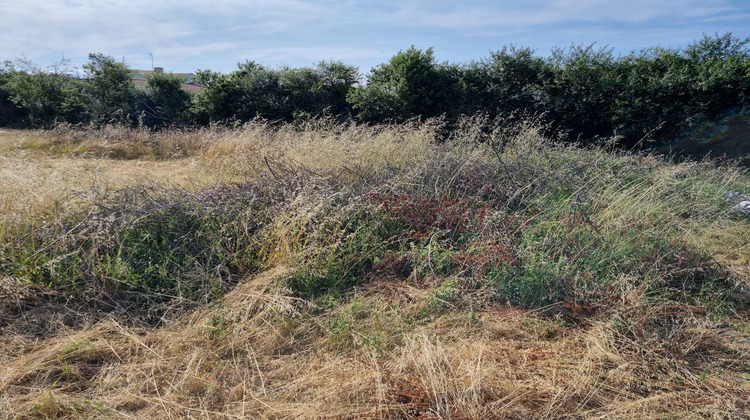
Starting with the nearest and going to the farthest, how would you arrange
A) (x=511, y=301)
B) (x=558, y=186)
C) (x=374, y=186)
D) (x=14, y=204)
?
(x=511, y=301) < (x=14, y=204) < (x=374, y=186) < (x=558, y=186)

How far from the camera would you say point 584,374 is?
235cm

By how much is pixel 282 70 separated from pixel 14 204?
8.76 metres

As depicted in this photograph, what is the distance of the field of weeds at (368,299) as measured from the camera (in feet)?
7.31

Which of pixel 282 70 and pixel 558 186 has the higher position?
pixel 282 70

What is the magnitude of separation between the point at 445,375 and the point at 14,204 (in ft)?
12.8

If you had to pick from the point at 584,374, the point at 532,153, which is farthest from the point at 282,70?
the point at 584,374

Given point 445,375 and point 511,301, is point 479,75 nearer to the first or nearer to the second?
point 511,301

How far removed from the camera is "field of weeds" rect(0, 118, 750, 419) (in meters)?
2.23

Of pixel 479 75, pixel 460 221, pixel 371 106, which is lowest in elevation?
pixel 460 221

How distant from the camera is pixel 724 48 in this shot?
8.49 m

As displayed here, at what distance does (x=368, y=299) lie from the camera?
311cm

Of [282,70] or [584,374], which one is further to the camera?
[282,70]

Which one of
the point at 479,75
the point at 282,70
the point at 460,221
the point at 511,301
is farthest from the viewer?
the point at 282,70

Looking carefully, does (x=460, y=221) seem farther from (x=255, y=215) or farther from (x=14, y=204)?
(x=14, y=204)
